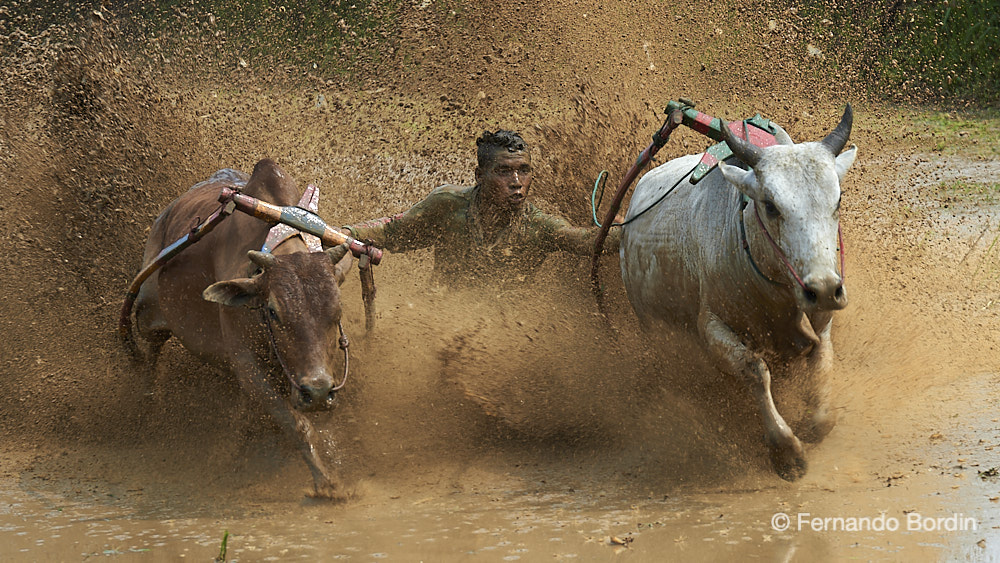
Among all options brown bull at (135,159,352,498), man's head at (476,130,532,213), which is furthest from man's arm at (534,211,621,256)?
brown bull at (135,159,352,498)

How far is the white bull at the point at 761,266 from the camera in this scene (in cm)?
387

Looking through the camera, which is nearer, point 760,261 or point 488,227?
point 760,261

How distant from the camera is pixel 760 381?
A: 14.0ft

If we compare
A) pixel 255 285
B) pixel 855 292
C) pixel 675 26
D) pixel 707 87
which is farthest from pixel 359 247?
pixel 707 87

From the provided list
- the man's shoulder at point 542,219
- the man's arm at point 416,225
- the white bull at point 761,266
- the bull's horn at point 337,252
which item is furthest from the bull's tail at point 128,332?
the white bull at point 761,266

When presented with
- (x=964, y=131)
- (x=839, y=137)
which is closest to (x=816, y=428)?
(x=839, y=137)

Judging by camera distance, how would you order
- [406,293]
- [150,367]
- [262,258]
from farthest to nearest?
[406,293] → [150,367] → [262,258]

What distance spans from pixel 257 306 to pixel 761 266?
2.02m

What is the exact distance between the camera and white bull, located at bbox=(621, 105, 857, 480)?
12.7 ft

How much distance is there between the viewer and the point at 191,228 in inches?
200

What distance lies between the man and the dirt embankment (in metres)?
0.19

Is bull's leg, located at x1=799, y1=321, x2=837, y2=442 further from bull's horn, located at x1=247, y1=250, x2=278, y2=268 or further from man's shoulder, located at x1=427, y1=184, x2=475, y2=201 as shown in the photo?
bull's horn, located at x1=247, y1=250, x2=278, y2=268

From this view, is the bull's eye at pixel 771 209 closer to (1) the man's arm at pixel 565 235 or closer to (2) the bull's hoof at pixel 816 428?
(2) the bull's hoof at pixel 816 428

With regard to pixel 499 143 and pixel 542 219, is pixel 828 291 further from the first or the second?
pixel 499 143
